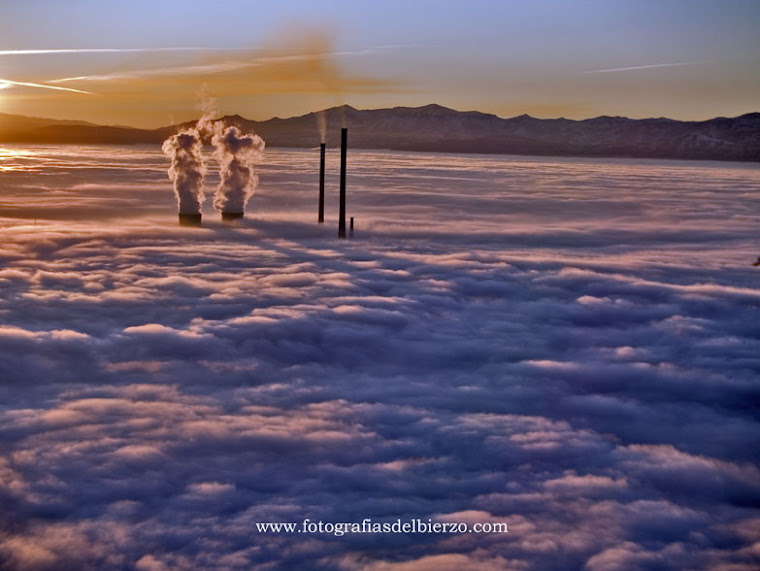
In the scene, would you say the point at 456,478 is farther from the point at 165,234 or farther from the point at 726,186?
the point at 726,186

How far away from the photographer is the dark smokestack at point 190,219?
69688 mm

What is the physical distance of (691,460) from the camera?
17672mm

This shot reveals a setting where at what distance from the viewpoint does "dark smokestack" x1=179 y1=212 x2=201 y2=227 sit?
69.7 metres

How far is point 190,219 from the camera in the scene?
229ft

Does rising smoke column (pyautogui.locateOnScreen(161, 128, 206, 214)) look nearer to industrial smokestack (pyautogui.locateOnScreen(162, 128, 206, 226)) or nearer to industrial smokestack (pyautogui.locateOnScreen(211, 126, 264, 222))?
industrial smokestack (pyautogui.locateOnScreen(162, 128, 206, 226))

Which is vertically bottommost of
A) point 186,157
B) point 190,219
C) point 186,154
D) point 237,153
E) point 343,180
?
point 190,219

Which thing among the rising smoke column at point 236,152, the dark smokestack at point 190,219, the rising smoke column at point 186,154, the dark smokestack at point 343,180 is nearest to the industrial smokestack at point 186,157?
the rising smoke column at point 186,154

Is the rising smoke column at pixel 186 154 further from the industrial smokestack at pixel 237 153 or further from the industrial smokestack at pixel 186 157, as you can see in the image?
the industrial smokestack at pixel 237 153

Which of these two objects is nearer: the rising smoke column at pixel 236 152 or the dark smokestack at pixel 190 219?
the rising smoke column at pixel 236 152

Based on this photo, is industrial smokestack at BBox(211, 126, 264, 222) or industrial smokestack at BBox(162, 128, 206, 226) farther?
industrial smokestack at BBox(211, 126, 264, 222)

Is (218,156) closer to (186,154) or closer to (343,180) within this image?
(186,154)

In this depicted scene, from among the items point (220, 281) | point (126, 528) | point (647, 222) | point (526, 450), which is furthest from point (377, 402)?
point (647, 222)

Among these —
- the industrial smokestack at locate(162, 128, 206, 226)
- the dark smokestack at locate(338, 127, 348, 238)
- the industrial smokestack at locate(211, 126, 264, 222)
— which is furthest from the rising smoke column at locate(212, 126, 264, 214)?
the dark smokestack at locate(338, 127, 348, 238)

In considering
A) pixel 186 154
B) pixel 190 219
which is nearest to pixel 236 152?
pixel 186 154
